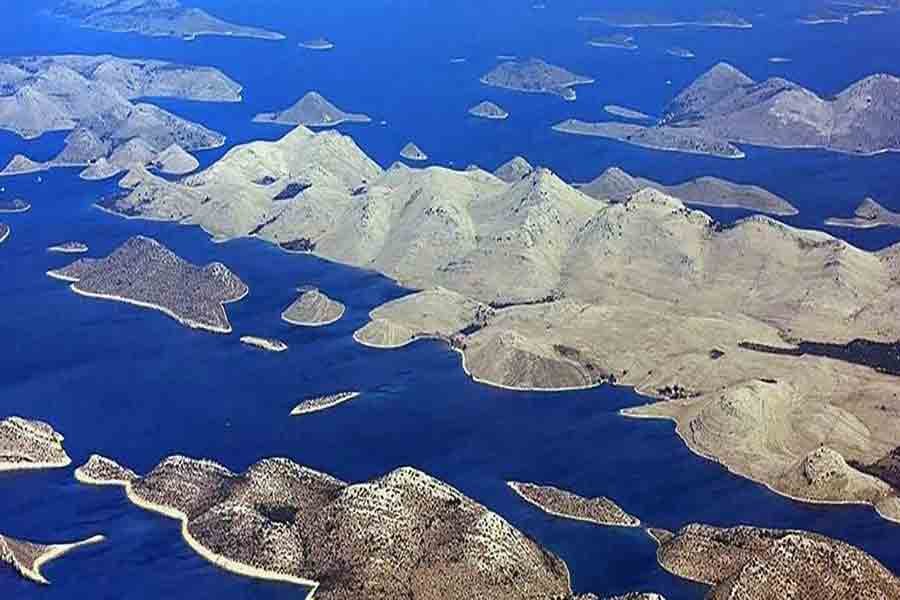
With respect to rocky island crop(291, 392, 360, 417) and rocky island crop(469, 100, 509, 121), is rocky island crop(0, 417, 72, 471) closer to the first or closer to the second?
rocky island crop(291, 392, 360, 417)

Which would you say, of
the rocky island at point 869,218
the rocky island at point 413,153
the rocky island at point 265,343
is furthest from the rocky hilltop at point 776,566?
the rocky island at point 413,153

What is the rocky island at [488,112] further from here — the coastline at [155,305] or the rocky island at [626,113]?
the coastline at [155,305]

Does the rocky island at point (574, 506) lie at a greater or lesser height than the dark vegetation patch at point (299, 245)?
greater

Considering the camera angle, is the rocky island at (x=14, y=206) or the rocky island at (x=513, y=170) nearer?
the rocky island at (x=14, y=206)

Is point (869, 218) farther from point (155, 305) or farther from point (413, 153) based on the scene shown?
point (155, 305)

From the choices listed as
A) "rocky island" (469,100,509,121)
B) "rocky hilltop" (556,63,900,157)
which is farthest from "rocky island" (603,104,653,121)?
"rocky island" (469,100,509,121)

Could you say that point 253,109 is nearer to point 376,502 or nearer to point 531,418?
point 531,418
